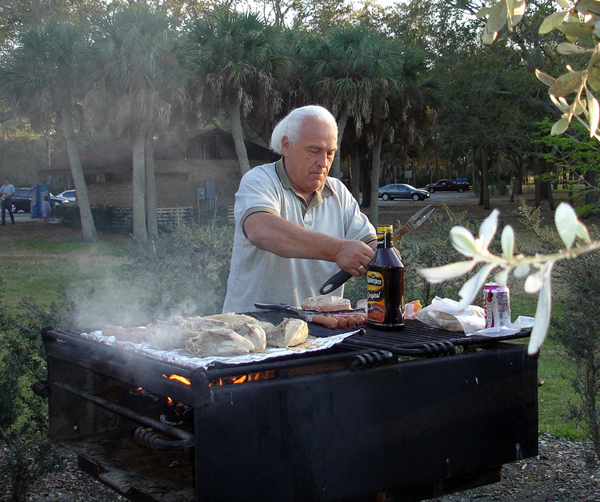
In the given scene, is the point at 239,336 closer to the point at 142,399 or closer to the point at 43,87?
the point at 142,399

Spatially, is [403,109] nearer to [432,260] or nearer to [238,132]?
[238,132]

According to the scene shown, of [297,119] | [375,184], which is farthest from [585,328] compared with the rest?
[375,184]

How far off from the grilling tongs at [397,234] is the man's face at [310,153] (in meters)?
0.55

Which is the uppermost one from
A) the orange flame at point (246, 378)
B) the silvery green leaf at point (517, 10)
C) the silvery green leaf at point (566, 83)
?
the silvery green leaf at point (517, 10)

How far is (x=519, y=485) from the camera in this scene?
4.07 meters

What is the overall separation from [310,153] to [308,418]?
162 centimetres

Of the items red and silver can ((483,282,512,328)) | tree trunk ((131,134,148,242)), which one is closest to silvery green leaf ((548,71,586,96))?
red and silver can ((483,282,512,328))

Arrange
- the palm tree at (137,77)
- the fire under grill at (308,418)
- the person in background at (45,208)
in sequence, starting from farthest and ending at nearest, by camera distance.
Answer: the person in background at (45,208) < the palm tree at (137,77) < the fire under grill at (308,418)

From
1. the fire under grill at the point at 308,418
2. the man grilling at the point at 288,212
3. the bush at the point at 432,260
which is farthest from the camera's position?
the bush at the point at 432,260

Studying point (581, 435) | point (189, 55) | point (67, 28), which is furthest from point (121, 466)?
point (67, 28)

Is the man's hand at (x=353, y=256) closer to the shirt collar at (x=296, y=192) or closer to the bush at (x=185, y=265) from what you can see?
the shirt collar at (x=296, y=192)

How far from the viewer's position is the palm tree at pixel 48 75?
20781 mm

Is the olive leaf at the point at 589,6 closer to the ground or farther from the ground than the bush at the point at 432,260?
farther from the ground


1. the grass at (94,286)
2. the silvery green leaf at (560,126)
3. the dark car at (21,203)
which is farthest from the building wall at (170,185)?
the silvery green leaf at (560,126)
